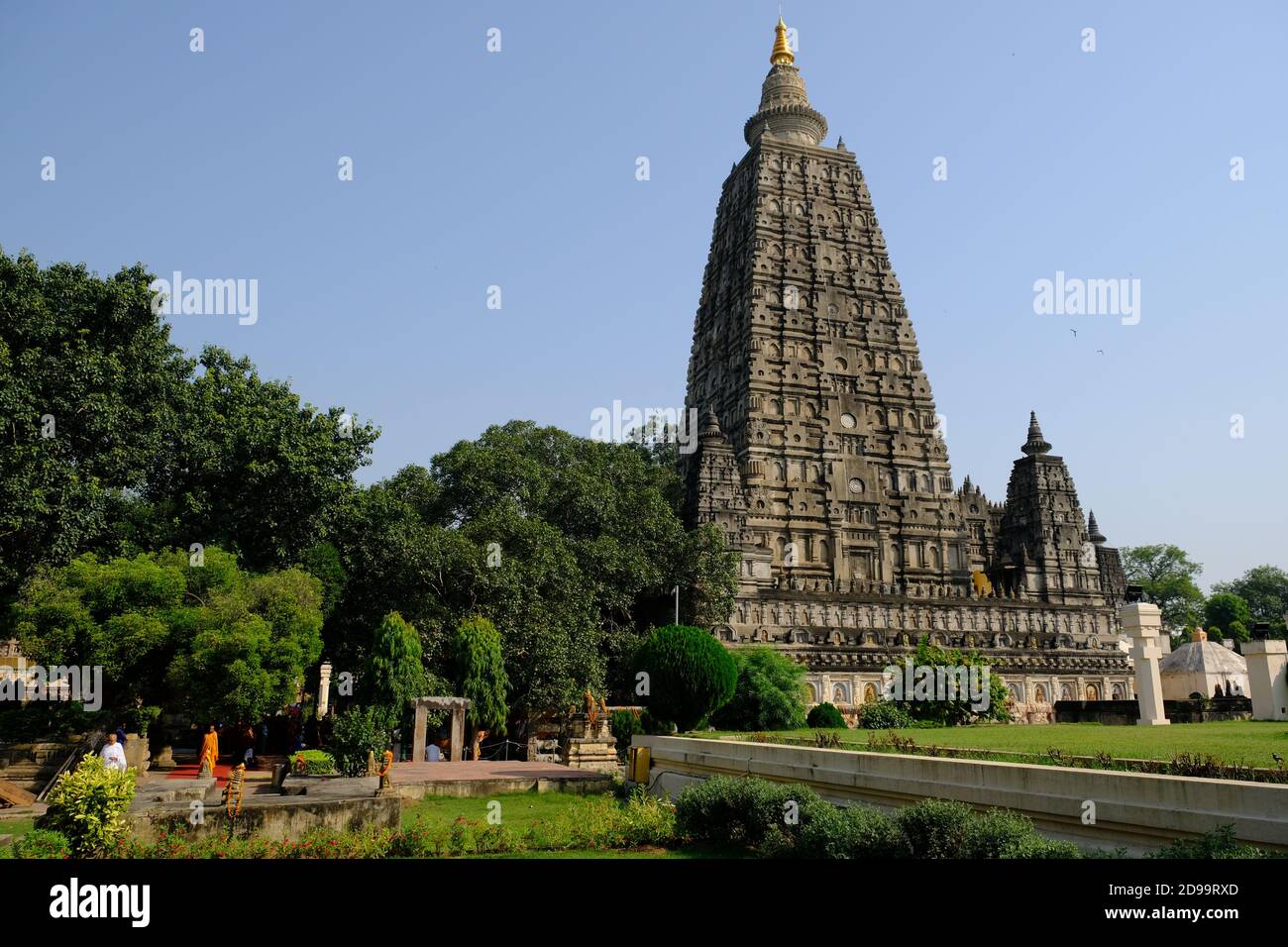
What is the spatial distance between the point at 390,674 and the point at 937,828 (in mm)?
18211

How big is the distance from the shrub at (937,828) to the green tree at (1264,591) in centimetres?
A: 10580

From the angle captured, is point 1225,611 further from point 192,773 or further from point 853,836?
point 853,836

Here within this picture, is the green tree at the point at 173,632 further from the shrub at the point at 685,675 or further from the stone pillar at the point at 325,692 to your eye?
the stone pillar at the point at 325,692

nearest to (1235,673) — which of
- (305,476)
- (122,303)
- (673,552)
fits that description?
(673,552)

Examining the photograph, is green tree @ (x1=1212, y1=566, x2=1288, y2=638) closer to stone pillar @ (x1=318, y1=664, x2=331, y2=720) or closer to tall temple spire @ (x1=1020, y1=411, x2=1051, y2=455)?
tall temple spire @ (x1=1020, y1=411, x2=1051, y2=455)

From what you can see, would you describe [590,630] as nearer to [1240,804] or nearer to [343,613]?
[343,613]

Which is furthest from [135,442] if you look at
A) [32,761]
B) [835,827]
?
[835,827]

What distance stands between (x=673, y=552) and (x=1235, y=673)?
3172cm

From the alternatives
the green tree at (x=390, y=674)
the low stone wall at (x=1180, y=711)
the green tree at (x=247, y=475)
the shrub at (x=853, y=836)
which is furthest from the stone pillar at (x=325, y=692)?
the shrub at (x=853, y=836)

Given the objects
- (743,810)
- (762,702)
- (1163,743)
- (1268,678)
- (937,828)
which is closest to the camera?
(937,828)

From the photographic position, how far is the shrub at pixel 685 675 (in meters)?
24.7

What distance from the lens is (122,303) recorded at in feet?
105

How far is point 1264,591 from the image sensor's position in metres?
102
